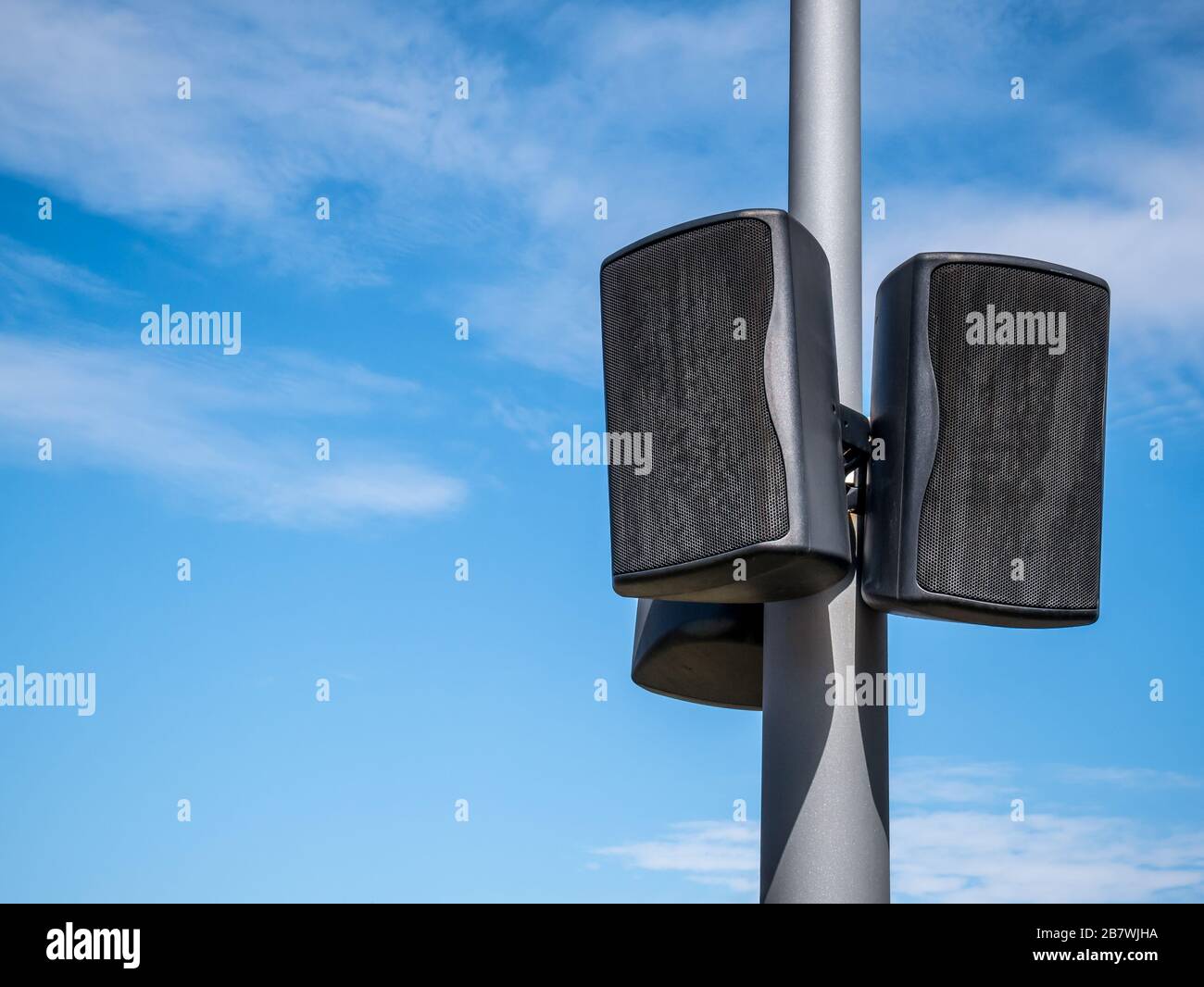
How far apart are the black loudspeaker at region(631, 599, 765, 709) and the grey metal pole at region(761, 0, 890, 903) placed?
1.44 feet

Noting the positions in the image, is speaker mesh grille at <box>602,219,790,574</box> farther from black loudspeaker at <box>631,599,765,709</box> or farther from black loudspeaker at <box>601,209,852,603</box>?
black loudspeaker at <box>631,599,765,709</box>

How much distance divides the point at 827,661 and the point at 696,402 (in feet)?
3.29

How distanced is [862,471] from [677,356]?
29.1 inches

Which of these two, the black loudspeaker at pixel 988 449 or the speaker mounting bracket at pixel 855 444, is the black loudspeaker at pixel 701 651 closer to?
the speaker mounting bracket at pixel 855 444

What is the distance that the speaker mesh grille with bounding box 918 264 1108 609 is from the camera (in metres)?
4.08

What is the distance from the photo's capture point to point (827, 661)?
4.52 m

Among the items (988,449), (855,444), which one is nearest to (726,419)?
(855,444)

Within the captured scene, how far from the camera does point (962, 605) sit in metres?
4.07

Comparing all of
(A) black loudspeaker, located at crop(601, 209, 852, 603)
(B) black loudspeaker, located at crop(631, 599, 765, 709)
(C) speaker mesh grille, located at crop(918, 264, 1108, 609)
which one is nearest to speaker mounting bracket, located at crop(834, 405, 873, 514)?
(A) black loudspeaker, located at crop(601, 209, 852, 603)

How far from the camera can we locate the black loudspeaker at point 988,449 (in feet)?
13.4

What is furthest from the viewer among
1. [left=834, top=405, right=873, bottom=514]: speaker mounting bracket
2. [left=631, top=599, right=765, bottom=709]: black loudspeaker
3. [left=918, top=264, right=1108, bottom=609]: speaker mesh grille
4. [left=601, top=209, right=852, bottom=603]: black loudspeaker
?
[left=631, top=599, right=765, bottom=709]: black loudspeaker

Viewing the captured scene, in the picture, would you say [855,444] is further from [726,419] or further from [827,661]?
[827,661]

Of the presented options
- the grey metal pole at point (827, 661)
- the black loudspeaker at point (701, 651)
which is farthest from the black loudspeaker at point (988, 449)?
the black loudspeaker at point (701, 651)
